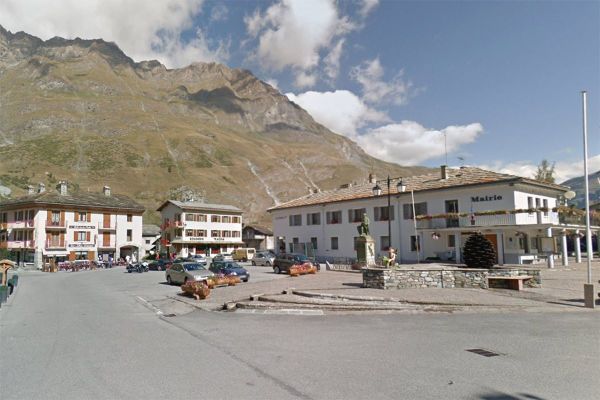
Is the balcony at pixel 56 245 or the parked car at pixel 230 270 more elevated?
the balcony at pixel 56 245

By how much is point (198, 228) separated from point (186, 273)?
46.1m

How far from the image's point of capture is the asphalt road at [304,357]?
22.3 ft

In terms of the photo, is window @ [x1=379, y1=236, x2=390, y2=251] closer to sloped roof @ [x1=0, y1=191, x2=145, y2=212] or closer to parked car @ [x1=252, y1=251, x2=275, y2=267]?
parked car @ [x1=252, y1=251, x2=275, y2=267]

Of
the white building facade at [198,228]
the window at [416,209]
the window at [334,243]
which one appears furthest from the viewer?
the white building facade at [198,228]

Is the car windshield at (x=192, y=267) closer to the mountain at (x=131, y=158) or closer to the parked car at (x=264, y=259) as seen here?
the parked car at (x=264, y=259)

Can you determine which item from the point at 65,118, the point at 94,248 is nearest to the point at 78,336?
the point at 94,248

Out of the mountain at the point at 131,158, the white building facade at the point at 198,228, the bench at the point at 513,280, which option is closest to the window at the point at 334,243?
the bench at the point at 513,280

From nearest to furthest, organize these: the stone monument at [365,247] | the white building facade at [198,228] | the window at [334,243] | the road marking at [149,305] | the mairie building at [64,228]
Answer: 1. the road marking at [149,305]
2. the stone monument at [365,247]
3. the window at [334,243]
4. the mairie building at [64,228]
5. the white building facade at [198,228]

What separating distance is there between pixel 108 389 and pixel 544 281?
2131 centimetres

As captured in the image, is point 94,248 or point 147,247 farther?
point 147,247

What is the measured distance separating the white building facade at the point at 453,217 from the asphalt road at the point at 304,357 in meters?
19.7

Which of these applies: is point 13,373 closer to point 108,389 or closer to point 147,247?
point 108,389

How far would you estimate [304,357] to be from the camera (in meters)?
8.82

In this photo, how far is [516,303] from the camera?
15.2m
